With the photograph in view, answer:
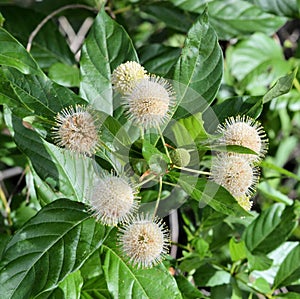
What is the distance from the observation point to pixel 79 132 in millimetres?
904

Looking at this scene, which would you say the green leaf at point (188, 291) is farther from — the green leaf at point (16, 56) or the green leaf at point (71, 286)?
the green leaf at point (16, 56)

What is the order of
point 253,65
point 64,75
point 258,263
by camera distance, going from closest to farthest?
point 258,263
point 64,75
point 253,65

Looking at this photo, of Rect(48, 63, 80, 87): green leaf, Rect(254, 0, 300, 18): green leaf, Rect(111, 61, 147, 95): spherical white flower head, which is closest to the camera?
Rect(111, 61, 147, 95): spherical white flower head

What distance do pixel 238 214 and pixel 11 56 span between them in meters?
0.49

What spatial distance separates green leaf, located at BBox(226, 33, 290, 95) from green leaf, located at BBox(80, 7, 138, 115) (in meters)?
0.70

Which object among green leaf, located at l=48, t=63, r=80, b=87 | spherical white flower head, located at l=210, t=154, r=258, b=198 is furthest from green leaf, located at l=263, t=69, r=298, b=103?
green leaf, located at l=48, t=63, r=80, b=87

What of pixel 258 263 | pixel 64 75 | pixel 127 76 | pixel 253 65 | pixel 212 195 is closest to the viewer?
pixel 212 195

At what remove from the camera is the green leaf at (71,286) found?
3.41ft

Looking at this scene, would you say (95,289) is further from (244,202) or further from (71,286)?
(244,202)

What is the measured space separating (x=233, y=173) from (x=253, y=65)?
0.94m

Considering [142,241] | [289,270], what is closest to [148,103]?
[142,241]

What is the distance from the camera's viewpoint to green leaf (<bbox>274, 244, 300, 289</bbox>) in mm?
1333

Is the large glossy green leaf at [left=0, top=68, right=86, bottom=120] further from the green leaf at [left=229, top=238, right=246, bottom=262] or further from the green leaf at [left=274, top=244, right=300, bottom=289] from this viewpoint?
the green leaf at [left=274, top=244, right=300, bottom=289]

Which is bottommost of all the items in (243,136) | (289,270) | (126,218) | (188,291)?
(289,270)
